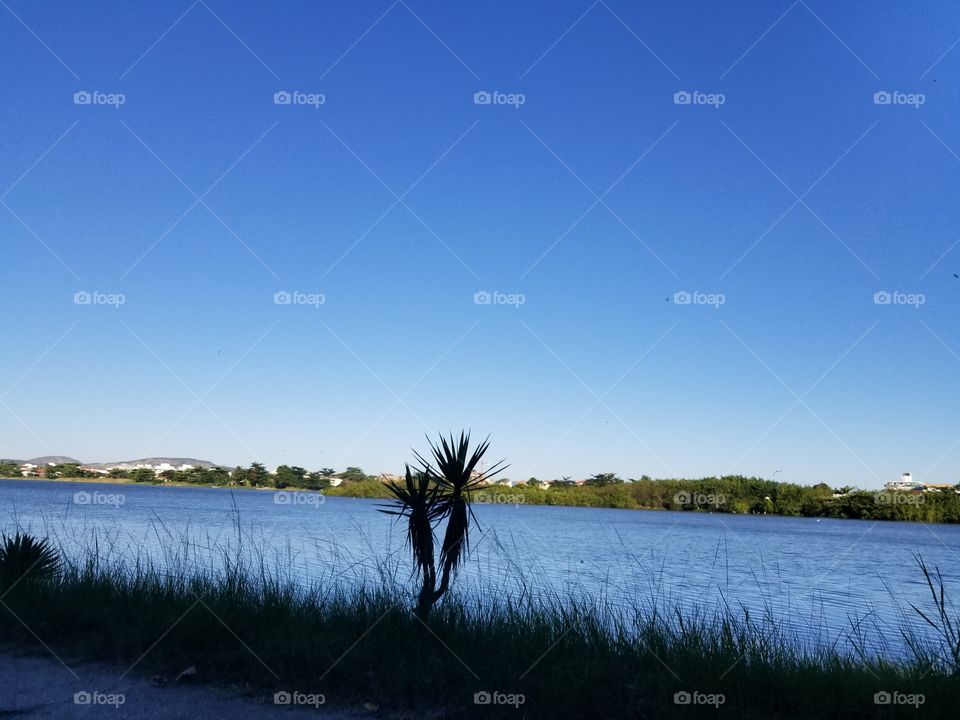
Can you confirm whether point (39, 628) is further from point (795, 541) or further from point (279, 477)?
point (279, 477)

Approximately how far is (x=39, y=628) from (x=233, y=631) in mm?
2215

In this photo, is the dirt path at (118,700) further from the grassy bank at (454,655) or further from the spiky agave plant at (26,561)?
the spiky agave plant at (26,561)

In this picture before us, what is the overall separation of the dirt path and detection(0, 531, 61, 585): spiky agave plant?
3.16 m

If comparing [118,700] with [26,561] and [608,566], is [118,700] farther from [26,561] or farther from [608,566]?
[608,566]

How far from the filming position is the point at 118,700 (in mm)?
6129

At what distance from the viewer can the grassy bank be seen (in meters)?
5.86

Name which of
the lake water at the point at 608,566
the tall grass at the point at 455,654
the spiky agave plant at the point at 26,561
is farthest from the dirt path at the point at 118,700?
the spiky agave plant at the point at 26,561

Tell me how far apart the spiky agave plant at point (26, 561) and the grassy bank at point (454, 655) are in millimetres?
913

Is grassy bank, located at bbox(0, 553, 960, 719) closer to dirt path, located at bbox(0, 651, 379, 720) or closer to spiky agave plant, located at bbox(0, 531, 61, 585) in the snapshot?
dirt path, located at bbox(0, 651, 379, 720)

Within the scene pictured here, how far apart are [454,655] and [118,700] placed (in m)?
2.70

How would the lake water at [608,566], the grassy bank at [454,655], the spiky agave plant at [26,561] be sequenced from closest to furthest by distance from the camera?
the grassy bank at [454,655] → the spiky agave plant at [26,561] → the lake water at [608,566]

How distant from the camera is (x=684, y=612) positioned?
1306 centimetres

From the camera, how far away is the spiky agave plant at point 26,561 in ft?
31.9

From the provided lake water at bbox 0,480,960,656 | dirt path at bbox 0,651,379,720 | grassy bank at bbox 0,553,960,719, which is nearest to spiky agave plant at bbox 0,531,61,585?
grassy bank at bbox 0,553,960,719
